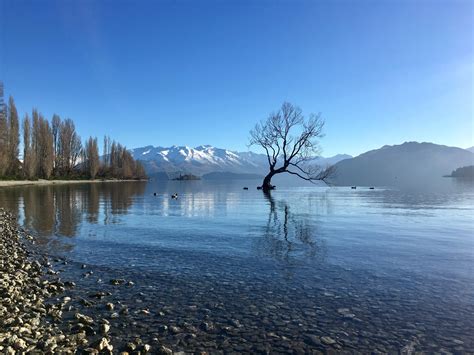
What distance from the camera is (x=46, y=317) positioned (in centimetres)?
809

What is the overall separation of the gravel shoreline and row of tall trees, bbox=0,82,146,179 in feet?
327

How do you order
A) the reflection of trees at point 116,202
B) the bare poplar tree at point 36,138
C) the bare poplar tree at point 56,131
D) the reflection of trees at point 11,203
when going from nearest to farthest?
the reflection of trees at point 116,202 → the reflection of trees at point 11,203 → the bare poplar tree at point 36,138 → the bare poplar tree at point 56,131

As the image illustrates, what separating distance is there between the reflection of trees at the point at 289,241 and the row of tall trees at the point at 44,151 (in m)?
98.3

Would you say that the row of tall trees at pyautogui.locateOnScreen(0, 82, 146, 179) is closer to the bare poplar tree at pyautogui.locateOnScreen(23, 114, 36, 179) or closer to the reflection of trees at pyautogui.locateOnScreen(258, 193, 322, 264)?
the bare poplar tree at pyautogui.locateOnScreen(23, 114, 36, 179)

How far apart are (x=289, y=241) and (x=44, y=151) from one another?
128841 millimetres

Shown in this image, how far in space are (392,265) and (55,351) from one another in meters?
11.7

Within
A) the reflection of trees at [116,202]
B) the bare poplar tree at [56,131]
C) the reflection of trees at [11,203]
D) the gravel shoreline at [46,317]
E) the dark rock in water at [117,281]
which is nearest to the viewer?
the gravel shoreline at [46,317]

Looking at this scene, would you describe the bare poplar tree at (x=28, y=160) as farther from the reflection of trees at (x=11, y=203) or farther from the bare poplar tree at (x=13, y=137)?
the reflection of trees at (x=11, y=203)

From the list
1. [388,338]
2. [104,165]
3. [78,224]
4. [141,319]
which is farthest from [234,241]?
[104,165]

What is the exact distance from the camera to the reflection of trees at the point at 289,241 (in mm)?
14373

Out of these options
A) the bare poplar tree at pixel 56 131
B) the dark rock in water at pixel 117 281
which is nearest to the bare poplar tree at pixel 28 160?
the bare poplar tree at pixel 56 131

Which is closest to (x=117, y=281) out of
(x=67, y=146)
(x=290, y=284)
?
(x=290, y=284)

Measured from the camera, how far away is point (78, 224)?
76.8 ft

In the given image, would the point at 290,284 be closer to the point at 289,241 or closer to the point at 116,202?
the point at 289,241
